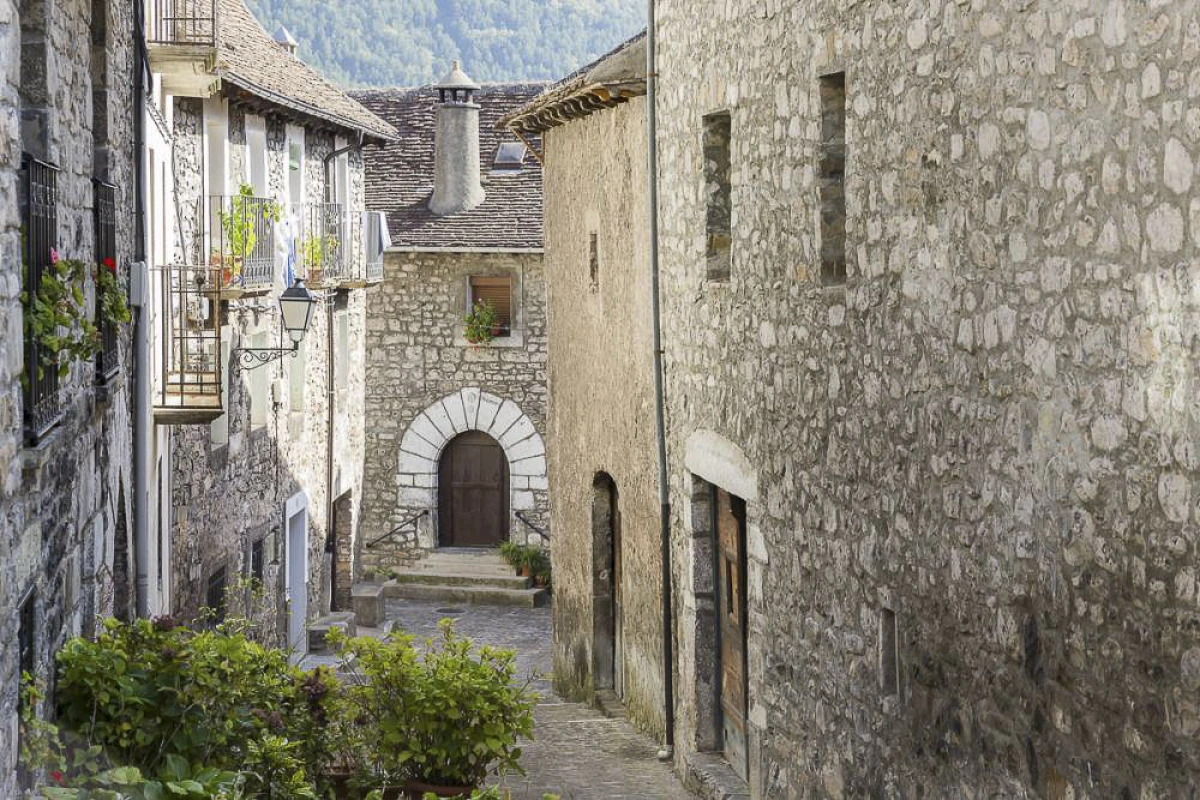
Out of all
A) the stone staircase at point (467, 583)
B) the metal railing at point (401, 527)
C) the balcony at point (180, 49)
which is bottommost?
the stone staircase at point (467, 583)

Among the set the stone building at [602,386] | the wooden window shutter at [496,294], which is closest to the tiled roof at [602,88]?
the stone building at [602,386]

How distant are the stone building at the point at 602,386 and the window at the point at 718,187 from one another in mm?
1755

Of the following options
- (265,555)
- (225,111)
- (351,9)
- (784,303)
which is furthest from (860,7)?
(351,9)

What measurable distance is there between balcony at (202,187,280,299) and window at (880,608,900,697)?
934 cm

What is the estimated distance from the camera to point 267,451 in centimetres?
1855

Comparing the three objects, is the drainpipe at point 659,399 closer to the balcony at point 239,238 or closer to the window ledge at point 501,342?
the balcony at point 239,238

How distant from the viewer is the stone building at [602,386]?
11836 mm

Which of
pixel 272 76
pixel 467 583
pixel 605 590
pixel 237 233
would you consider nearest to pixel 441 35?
pixel 467 583

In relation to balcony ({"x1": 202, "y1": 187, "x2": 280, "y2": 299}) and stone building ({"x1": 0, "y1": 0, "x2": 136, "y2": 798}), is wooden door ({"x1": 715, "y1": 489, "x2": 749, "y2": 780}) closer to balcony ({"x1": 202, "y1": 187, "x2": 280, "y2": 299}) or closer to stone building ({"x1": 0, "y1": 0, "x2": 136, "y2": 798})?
stone building ({"x1": 0, "y1": 0, "x2": 136, "y2": 798})

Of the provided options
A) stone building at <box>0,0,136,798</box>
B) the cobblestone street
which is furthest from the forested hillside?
stone building at <box>0,0,136,798</box>

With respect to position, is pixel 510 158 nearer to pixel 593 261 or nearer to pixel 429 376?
pixel 429 376

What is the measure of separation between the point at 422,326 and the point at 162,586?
13.5 metres

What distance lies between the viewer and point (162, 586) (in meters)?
12.8

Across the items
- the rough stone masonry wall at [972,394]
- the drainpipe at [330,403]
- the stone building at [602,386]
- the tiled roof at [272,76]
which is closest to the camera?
the rough stone masonry wall at [972,394]
